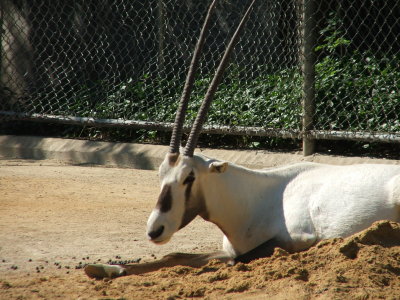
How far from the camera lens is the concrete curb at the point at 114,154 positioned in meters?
7.57

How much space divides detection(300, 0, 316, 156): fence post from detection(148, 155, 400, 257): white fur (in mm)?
2817

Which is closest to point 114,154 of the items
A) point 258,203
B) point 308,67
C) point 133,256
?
point 308,67

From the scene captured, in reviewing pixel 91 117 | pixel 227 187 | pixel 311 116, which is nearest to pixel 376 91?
pixel 311 116

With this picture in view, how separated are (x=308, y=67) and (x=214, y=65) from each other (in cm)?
140

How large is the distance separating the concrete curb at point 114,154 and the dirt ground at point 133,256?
1044 millimetres

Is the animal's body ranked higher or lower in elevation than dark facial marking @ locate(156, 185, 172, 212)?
lower

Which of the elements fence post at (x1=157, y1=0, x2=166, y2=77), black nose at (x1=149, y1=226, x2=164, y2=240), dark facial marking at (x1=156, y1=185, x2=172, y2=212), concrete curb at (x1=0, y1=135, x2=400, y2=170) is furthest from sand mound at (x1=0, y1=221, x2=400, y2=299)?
fence post at (x1=157, y1=0, x2=166, y2=77)

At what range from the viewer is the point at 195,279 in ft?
12.7

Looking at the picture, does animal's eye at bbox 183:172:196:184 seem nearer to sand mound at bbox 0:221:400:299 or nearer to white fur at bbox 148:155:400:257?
white fur at bbox 148:155:400:257

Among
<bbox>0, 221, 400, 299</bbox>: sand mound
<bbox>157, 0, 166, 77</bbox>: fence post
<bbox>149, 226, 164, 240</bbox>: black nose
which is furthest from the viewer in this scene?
<bbox>157, 0, 166, 77</bbox>: fence post

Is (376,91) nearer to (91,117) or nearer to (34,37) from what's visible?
(91,117)

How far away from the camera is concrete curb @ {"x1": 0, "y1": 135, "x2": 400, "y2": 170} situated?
7566 mm

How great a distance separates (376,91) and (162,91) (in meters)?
2.48

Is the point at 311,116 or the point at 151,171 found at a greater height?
the point at 311,116
